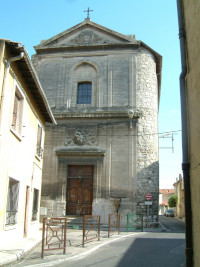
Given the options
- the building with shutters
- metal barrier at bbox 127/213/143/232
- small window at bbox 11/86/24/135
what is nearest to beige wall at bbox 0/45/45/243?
the building with shutters

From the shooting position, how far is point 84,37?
73.2ft

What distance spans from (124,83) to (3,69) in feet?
42.3

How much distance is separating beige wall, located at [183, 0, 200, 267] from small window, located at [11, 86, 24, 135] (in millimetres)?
6080

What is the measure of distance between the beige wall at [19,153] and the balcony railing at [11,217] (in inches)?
6.2

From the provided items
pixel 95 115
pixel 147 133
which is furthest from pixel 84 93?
pixel 147 133

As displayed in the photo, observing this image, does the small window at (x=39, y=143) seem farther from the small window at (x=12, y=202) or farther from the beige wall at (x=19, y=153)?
the small window at (x=12, y=202)

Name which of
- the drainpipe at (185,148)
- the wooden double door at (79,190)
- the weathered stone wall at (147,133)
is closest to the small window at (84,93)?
the weathered stone wall at (147,133)

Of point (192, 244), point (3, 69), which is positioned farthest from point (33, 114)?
point (192, 244)

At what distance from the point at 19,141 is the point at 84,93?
11.3m

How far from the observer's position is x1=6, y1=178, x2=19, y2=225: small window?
384 inches

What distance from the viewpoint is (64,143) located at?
1966cm

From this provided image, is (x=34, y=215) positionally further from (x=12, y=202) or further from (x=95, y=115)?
(x=95, y=115)

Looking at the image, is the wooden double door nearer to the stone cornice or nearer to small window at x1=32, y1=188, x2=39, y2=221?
the stone cornice

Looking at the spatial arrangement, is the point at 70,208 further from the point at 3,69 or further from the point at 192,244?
the point at 192,244
